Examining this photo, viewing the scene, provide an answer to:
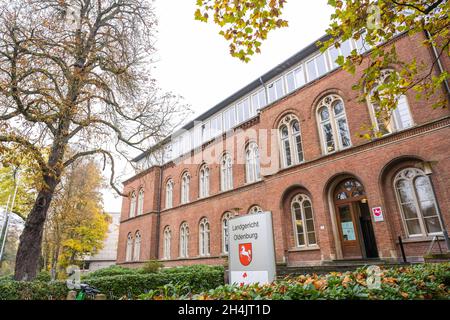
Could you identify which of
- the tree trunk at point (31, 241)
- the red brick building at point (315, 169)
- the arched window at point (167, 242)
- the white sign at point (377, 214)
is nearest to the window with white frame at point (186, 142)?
the red brick building at point (315, 169)

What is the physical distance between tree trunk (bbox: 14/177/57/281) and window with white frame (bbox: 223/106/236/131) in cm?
1445

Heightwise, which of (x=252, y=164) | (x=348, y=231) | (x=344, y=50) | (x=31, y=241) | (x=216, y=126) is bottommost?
(x=31, y=241)

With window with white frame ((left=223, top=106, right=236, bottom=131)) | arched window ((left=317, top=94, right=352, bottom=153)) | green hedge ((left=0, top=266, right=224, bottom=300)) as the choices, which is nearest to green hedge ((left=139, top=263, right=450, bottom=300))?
green hedge ((left=0, top=266, right=224, bottom=300))

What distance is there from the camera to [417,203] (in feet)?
37.5

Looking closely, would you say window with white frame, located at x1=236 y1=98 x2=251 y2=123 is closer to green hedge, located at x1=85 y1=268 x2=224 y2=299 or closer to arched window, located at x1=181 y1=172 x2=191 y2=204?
arched window, located at x1=181 y1=172 x2=191 y2=204

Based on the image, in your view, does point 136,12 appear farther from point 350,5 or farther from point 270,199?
point 270,199

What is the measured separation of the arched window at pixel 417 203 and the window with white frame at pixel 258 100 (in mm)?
10633

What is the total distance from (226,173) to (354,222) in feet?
34.7

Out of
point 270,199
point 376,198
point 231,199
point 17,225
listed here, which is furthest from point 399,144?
point 17,225

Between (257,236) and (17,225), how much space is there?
31.8 metres

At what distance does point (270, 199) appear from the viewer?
54.0ft

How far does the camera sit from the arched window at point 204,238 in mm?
21484

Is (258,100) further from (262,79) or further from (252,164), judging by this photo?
(252,164)

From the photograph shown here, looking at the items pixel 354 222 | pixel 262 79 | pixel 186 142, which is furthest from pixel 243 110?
pixel 354 222
